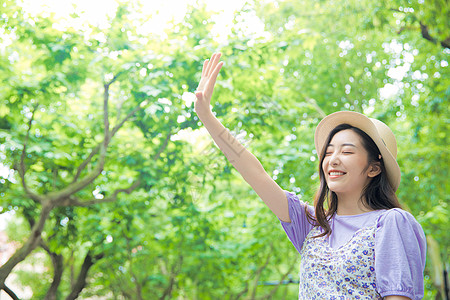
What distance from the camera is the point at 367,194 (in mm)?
1010

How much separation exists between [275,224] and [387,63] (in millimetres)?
1953

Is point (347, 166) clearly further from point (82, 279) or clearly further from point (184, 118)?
point (82, 279)

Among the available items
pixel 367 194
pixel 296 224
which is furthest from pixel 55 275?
pixel 367 194

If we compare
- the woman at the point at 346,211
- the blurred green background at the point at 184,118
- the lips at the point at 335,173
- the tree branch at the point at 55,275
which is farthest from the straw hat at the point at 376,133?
the tree branch at the point at 55,275

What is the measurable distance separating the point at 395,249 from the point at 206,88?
48cm

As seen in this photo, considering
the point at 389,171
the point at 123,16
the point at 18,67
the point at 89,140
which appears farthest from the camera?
the point at 89,140

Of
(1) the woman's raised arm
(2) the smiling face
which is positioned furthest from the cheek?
(1) the woman's raised arm

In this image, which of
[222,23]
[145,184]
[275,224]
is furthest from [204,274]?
[222,23]

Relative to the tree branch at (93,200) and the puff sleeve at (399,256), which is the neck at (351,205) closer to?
the puff sleeve at (399,256)

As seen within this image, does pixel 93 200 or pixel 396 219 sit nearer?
pixel 396 219

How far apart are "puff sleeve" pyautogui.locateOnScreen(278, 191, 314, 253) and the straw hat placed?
160 millimetres

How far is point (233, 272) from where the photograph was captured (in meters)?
4.79

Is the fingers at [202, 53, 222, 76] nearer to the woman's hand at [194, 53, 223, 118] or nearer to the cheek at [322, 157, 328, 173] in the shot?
the woman's hand at [194, 53, 223, 118]

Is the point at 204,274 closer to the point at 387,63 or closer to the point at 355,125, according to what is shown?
the point at 387,63
